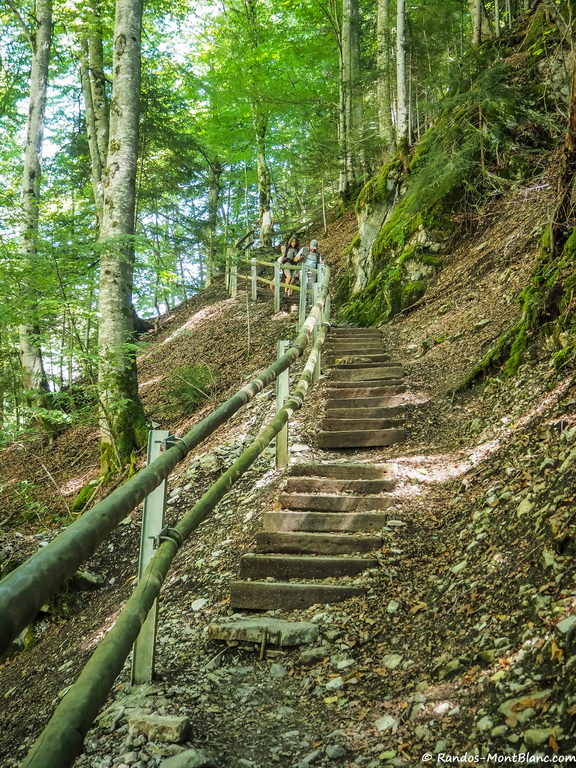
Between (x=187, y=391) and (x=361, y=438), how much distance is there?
4.13m

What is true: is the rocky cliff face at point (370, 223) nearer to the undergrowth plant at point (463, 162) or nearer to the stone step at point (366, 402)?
the undergrowth plant at point (463, 162)

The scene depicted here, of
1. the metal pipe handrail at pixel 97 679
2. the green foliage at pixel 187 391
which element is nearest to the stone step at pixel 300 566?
the metal pipe handrail at pixel 97 679

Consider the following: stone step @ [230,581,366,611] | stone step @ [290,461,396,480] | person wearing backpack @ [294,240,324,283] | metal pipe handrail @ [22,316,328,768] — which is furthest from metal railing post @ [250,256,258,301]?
metal pipe handrail @ [22,316,328,768]

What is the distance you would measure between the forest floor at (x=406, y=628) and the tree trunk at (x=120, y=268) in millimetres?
1877

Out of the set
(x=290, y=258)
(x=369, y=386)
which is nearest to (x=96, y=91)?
(x=290, y=258)

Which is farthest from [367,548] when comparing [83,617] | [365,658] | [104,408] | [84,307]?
[84,307]

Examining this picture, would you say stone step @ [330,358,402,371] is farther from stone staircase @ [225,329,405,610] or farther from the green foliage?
the green foliage

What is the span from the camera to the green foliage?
31.2 ft

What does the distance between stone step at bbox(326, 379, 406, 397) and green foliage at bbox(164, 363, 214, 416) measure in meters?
2.68

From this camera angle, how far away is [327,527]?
Answer: 4340mm

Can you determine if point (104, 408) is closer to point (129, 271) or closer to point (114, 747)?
point (129, 271)

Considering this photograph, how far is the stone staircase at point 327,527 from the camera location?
11.8ft

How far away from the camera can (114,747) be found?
232 centimetres

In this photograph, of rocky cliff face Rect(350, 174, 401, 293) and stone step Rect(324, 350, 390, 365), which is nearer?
stone step Rect(324, 350, 390, 365)
